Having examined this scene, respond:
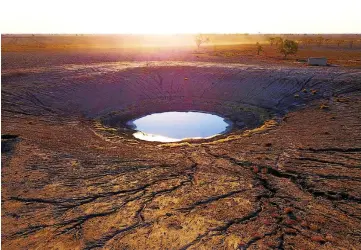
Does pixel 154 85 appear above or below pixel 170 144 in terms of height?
above

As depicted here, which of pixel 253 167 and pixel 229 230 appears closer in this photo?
pixel 229 230

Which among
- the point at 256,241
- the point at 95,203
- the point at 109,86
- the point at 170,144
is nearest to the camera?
the point at 256,241

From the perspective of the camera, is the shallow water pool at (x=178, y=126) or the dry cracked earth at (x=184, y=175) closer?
the dry cracked earth at (x=184, y=175)

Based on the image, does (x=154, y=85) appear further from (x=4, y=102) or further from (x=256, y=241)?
(x=256, y=241)

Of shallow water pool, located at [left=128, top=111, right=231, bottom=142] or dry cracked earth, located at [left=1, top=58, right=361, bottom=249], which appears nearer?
dry cracked earth, located at [left=1, top=58, right=361, bottom=249]

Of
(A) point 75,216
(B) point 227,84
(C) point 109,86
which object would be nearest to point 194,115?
(B) point 227,84

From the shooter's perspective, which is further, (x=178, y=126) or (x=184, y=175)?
(x=178, y=126)

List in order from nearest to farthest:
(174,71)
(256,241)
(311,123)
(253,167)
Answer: (256,241), (253,167), (311,123), (174,71)
